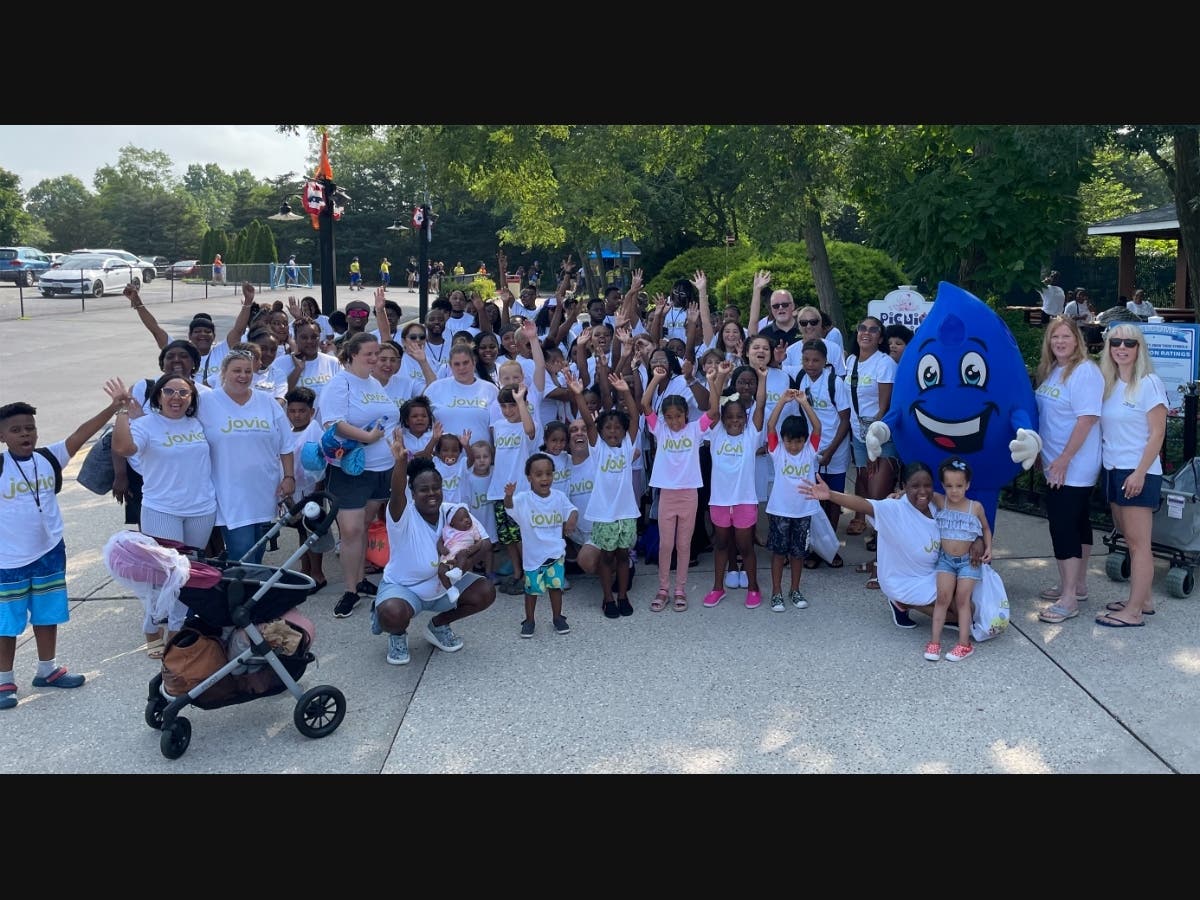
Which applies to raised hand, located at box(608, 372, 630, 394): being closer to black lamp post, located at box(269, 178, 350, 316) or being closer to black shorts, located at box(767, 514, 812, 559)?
black shorts, located at box(767, 514, 812, 559)

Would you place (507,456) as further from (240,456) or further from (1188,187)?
(1188,187)

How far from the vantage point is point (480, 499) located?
660 cm

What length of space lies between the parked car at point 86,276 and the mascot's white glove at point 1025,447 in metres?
29.8

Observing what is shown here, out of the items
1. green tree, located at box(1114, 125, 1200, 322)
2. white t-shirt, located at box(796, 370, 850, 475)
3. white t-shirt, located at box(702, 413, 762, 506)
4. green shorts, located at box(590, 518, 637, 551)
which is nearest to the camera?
green shorts, located at box(590, 518, 637, 551)

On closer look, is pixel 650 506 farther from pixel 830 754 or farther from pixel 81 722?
pixel 81 722

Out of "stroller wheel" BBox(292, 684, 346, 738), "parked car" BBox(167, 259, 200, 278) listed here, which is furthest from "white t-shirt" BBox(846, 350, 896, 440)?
"parked car" BBox(167, 259, 200, 278)

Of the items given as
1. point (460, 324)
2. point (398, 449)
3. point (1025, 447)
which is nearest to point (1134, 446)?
point (1025, 447)

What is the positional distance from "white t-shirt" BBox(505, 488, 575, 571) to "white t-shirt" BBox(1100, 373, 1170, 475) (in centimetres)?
325

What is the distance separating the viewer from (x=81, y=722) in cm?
485

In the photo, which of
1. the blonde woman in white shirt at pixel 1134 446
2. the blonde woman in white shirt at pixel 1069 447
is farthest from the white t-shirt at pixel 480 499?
the blonde woman in white shirt at pixel 1134 446

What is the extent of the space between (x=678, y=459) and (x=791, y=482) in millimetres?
731

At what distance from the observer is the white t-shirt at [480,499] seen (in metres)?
6.55

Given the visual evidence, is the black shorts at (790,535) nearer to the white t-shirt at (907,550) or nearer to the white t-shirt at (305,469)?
the white t-shirt at (907,550)

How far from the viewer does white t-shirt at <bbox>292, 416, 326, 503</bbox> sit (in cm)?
636
